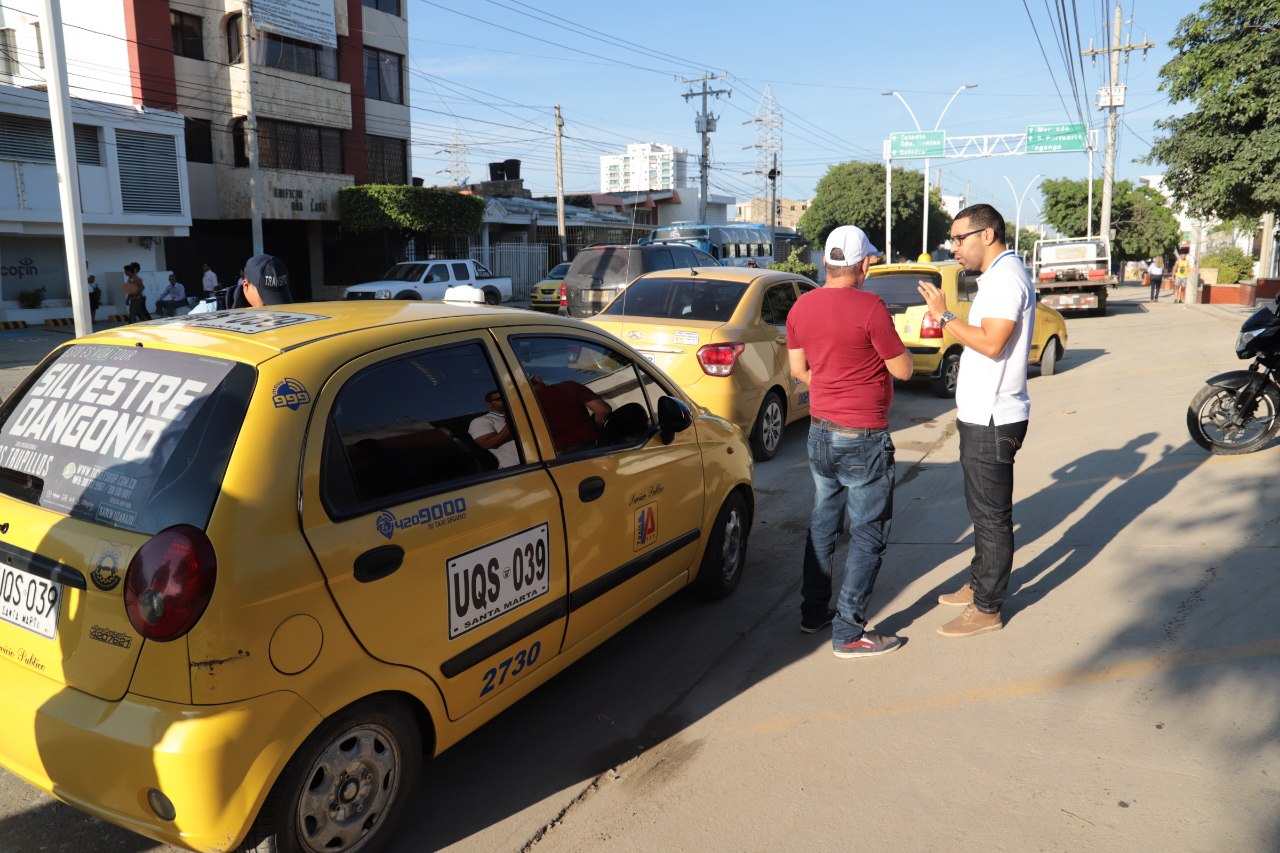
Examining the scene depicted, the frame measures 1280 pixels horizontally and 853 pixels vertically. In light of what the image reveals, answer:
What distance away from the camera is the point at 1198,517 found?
601cm

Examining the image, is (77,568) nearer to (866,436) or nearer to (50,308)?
(866,436)

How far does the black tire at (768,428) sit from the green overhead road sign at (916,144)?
33.6m

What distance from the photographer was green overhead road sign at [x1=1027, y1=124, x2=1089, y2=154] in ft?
128

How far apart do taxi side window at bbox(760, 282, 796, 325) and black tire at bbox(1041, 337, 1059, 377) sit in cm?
568

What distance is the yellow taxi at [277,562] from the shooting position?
2398mm

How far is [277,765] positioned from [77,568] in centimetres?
78

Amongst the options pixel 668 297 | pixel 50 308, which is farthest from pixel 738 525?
pixel 50 308

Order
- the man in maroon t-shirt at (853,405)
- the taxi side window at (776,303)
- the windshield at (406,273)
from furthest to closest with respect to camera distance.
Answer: the windshield at (406,273)
the taxi side window at (776,303)
the man in maroon t-shirt at (853,405)

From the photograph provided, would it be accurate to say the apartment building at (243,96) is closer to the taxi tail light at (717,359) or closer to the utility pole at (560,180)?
the utility pole at (560,180)

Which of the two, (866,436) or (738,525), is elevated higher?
(866,436)

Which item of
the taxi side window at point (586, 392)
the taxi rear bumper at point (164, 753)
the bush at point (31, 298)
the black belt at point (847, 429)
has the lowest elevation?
the taxi rear bumper at point (164, 753)

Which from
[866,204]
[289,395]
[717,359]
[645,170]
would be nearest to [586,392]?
[289,395]

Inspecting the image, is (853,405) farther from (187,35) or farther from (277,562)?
(187,35)

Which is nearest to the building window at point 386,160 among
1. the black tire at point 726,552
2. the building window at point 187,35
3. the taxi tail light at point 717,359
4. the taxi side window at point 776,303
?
the building window at point 187,35
